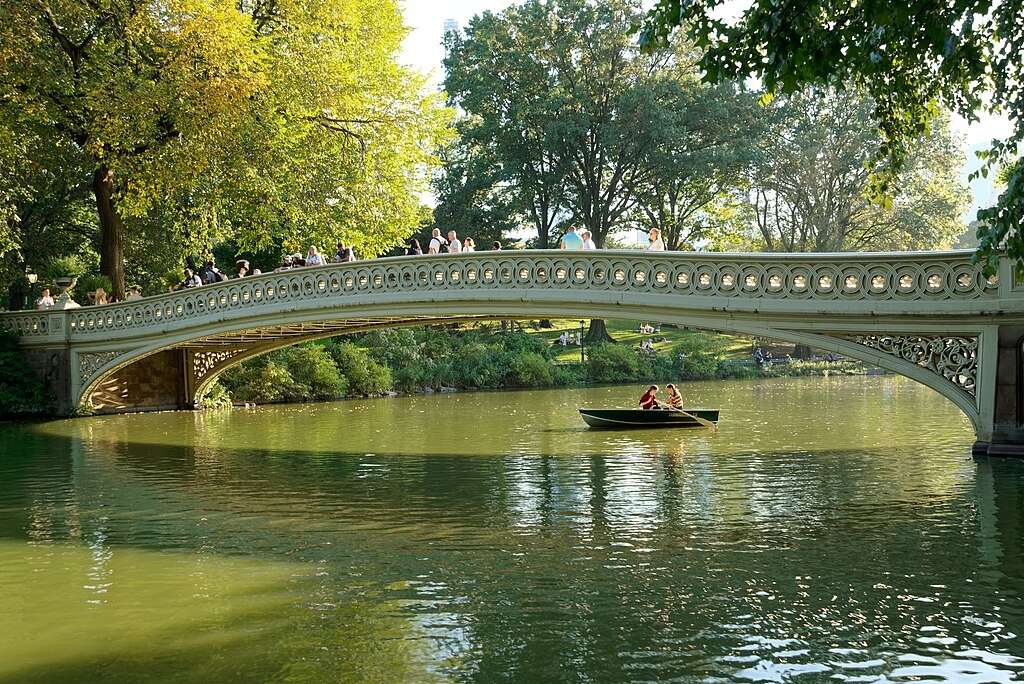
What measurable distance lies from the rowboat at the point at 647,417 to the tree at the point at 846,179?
84.8 ft

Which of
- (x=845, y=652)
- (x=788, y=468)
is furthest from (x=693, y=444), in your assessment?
(x=845, y=652)

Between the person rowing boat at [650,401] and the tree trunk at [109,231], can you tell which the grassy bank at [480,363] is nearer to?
the tree trunk at [109,231]

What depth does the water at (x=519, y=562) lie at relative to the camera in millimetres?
6797

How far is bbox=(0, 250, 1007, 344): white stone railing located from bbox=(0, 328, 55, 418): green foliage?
3.57 metres

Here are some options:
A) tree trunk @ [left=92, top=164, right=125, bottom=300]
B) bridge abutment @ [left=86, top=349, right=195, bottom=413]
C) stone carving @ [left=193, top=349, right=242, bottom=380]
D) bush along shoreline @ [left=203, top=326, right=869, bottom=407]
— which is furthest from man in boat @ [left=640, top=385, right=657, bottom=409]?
tree trunk @ [left=92, top=164, right=125, bottom=300]

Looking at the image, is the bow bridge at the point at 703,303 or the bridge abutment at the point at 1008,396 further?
the bow bridge at the point at 703,303

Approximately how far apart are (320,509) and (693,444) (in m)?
7.47

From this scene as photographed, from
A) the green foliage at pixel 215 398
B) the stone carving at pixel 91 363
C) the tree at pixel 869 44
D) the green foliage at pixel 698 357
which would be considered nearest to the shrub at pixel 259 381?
the green foliage at pixel 215 398

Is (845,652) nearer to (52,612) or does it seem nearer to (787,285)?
(52,612)

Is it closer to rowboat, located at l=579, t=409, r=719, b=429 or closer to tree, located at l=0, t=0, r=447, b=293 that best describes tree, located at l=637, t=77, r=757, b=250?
tree, located at l=0, t=0, r=447, b=293

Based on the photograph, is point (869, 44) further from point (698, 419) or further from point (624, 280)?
point (698, 419)

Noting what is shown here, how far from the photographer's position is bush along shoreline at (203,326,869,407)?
30.2 metres

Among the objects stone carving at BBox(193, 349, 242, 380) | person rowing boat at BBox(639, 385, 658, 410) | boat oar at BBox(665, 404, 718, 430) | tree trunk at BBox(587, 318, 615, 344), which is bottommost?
boat oar at BBox(665, 404, 718, 430)

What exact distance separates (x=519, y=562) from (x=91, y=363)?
59.5 feet
